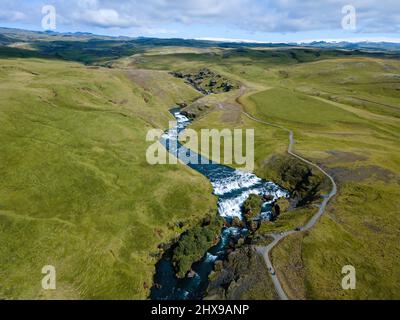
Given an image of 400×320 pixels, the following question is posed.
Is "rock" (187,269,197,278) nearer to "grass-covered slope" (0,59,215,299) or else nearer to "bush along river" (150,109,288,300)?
"bush along river" (150,109,288,300)

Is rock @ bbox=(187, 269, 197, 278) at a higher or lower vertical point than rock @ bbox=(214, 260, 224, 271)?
lower

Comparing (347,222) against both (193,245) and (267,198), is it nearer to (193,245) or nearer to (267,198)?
(267,198)

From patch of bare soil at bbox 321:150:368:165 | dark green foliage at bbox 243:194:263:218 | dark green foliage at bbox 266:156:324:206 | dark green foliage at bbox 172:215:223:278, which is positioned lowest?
dark green foliage at bbox 172:215:223:278

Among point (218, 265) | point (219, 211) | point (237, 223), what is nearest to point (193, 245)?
point (218, 265)

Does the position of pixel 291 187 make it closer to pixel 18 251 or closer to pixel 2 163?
pixel 18 251

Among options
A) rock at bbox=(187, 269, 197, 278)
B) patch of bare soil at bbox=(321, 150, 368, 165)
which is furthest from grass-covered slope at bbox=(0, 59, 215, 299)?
patch of bare soil at bbox=(321, 150, 368, 165)

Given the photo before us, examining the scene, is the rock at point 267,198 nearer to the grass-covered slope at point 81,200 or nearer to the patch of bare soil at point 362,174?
the grass-covered slope at point 81,200

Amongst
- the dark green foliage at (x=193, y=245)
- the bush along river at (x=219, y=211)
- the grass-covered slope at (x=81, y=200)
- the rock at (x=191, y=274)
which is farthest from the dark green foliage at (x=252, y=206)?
the rock at (x=191, y=274)
